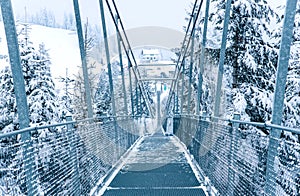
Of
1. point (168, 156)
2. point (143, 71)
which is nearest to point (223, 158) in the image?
point (168, 156)

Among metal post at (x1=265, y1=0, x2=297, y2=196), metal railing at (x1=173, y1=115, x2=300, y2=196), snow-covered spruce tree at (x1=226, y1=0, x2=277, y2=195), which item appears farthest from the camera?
snow-covered spruce tree at (x1=226, y1=0, x2=277, y2=195)

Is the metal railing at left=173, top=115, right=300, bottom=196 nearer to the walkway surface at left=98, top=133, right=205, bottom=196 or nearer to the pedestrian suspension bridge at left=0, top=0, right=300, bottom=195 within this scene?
the pedestrian suspension bridge at left=0, top=0, right=300, bottom=195

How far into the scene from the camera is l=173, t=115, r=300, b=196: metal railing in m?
1.73

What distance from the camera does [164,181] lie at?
369cm

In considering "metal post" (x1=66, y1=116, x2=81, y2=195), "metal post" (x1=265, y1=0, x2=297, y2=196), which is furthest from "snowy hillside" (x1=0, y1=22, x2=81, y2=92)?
"metal post" (x1=265, y1=0, x2=297, y2=196)

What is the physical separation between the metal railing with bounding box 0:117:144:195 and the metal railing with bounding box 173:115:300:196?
4.46 ft

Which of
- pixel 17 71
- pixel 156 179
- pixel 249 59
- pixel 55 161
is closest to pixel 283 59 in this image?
pixel 55 161

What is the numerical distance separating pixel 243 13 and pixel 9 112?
6.55 meters

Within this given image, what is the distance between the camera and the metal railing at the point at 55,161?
181cm

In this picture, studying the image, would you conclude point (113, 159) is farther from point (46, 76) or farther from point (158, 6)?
point (158, 6)

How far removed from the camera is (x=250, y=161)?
7.23 ft

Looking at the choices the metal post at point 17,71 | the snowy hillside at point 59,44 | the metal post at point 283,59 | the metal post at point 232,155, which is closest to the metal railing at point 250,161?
the metal post at point 232,155

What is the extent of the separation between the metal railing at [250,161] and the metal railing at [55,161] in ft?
4.46

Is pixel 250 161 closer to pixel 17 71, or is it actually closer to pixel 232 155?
pixel 232 155
